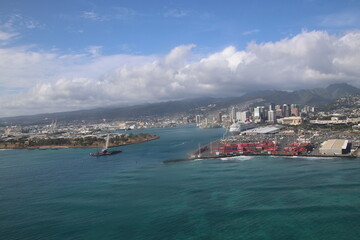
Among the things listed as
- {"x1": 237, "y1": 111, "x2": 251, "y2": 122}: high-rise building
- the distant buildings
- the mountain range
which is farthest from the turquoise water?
the mountain range

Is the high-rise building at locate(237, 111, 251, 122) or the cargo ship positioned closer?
the cargo ship

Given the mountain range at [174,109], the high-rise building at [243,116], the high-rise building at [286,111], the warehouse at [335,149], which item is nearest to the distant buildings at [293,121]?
the high-rise building at [243,116]

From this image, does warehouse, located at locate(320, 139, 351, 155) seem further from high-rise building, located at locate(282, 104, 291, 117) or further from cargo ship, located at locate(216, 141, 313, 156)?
high-rise building, located at locate(282, 104, 291, 117)

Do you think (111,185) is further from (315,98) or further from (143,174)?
(315,98)

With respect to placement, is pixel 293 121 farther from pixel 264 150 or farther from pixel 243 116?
pixel 264 150

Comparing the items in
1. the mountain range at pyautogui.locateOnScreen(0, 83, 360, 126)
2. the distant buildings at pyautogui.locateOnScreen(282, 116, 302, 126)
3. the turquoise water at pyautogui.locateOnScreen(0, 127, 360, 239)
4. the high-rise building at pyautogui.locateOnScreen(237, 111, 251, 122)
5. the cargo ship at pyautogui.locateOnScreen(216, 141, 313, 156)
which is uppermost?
the mountain range at pyautogui.locateOnScreen(0, 83, 360, 126)

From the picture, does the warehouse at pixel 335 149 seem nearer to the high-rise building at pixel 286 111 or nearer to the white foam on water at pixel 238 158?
the white foam on water at pixel 238 158

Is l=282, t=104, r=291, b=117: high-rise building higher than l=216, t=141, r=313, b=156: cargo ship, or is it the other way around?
l=282, t=104, r=291, b=117: high-rise building

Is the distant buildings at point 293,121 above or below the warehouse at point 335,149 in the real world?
above

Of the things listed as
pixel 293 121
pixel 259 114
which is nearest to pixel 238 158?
pixel 293 121

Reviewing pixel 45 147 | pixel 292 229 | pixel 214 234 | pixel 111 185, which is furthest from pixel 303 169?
pixel 45 147
